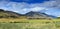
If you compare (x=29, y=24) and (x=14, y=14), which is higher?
(x=14, y=14)

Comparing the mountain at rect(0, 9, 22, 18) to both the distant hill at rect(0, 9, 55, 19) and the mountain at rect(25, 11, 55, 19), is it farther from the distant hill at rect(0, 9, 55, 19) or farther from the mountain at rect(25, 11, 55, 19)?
the mountain at rect(25, 11, 55, 19)

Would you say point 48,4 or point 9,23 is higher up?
point 48,4

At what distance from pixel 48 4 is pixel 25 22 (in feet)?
1.41

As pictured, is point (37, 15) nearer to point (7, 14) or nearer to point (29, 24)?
point (29, 24)

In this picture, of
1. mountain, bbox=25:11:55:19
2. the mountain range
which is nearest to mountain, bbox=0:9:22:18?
the mountain range

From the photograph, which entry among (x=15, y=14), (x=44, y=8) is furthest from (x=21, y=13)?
(x=44, y=8)

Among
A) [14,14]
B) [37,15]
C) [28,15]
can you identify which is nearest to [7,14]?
[14,14]

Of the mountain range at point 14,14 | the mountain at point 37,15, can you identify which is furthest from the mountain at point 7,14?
the mountain at point 37,15

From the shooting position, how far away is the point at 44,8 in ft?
11.2

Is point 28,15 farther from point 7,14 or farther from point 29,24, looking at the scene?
point 7,14

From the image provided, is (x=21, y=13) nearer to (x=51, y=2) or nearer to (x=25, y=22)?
(x=25, y=22)

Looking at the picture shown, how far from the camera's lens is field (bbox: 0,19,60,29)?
3.39m

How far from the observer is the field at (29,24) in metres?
3.39

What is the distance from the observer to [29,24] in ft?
11.2
